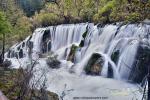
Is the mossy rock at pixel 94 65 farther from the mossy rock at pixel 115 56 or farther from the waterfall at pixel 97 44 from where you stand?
the mossy rock at pixel 115 56

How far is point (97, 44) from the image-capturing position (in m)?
27.8

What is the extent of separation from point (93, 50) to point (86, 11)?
1529 centimetres

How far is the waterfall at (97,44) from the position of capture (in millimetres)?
22217

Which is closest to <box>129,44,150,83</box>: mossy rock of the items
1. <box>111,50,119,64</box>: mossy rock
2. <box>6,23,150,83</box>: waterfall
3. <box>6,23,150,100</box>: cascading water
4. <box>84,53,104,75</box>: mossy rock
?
<box>6,23,150,100</box>: cascading water

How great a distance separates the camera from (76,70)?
24891mm

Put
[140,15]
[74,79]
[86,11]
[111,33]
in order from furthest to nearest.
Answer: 1. [86,11]
2. [111,33]
3. [74,79]
4. [140,15]

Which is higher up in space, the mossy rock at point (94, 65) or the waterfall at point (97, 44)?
the waterfall at point (97, 44)

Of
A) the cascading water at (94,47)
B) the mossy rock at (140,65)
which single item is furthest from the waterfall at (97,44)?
the mossy rock at (140,65)

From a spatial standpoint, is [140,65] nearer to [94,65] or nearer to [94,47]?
[94,65]

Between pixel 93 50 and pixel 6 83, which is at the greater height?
pixel 93 50

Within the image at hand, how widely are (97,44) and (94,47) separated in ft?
1.28

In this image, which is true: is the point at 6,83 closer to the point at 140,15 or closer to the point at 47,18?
the point at 140,15

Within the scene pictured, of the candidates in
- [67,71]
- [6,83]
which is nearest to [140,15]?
[6,83]

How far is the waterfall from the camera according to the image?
2222cm
